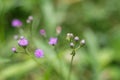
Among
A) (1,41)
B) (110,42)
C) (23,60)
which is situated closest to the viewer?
(1,41)

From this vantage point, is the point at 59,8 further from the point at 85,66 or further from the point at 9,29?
the point at 85,66

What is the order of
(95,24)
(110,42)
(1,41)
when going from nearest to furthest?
(1,41) < (110,42) < (95,24)

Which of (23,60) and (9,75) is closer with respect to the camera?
(9,75)

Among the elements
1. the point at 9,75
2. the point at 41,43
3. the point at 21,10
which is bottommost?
the point at 9,75

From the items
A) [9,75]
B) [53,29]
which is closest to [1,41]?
[9,75]

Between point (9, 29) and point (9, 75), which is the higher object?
point (9, 29)

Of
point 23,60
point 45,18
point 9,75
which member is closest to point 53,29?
point 45,18
